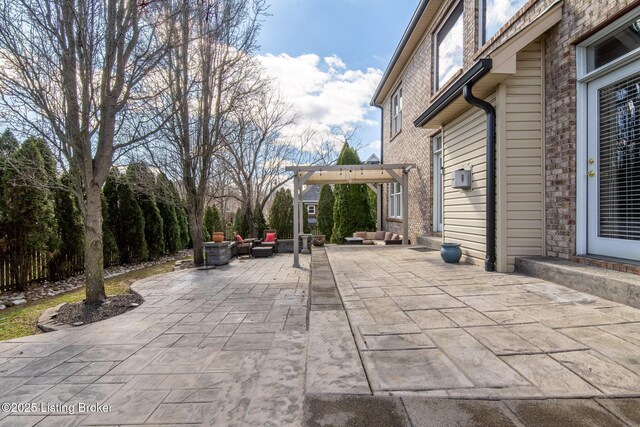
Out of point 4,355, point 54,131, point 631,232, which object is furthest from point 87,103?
point 631,232

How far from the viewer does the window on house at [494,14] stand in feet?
16.4

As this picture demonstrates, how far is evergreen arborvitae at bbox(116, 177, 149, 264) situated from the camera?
10711 mm

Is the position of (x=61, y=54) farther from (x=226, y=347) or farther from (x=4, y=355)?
(x=226, y=347)

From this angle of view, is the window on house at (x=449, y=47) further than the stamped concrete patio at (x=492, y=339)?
Yes

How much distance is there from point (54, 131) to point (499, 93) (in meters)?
6.45

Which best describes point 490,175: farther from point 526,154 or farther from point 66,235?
point 66,235

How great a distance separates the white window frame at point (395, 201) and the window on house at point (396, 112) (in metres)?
1.93

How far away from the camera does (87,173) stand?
5133mm

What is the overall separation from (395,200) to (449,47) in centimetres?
570

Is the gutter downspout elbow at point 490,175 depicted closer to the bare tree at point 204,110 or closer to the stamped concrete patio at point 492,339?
the stamped concrete patio at point 492,339

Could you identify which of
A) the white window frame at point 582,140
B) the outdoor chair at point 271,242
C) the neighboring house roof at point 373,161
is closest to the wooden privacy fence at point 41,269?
the outdoor chair at point 271,242

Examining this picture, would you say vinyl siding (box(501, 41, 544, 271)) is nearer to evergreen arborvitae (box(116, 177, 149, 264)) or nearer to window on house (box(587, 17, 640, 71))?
window on house (box(587, 17, 640, 71))

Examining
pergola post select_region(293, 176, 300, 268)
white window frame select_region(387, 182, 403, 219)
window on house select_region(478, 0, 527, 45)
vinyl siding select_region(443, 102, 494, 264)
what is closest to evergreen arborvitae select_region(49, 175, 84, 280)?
pergola post select_region(293, 176, 300, 268)

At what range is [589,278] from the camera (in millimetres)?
3203
